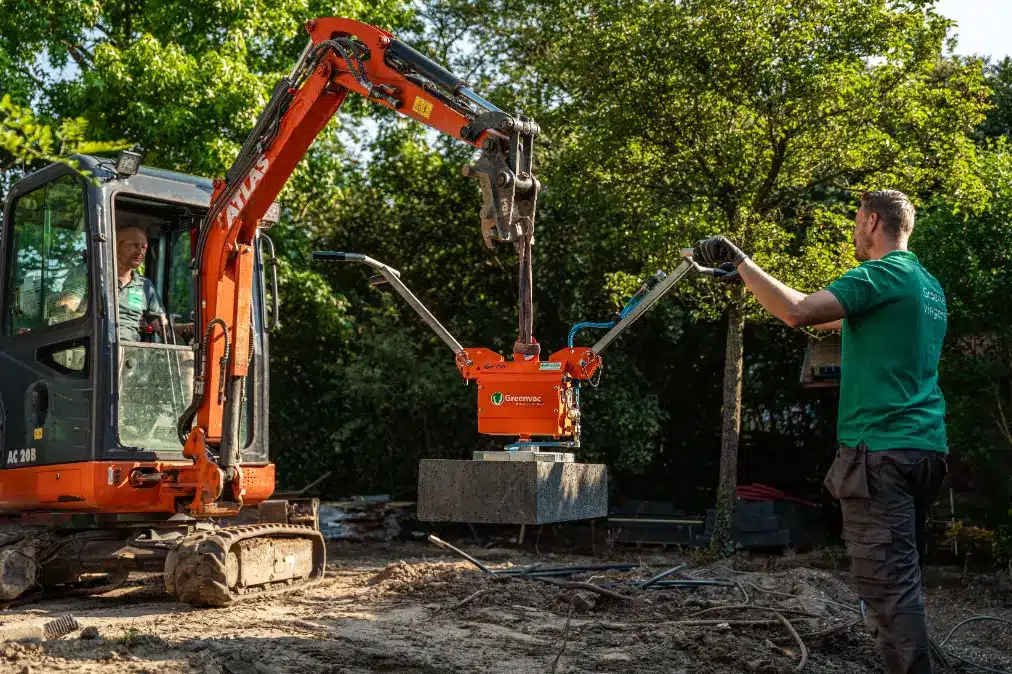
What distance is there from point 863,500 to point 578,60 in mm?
8918

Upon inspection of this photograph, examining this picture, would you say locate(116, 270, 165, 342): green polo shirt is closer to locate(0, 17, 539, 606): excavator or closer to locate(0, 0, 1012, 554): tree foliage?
locate(0, 17, 539, 606): excavator

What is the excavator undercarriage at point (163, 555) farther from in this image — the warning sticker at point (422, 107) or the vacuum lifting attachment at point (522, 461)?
the warning sticker at point (422, 107)

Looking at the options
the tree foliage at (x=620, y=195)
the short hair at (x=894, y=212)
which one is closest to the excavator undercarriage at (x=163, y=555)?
the tree foliage at (x=620, y=195)

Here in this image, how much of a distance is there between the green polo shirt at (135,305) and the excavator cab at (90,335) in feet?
0.09

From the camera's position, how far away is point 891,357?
392 cm

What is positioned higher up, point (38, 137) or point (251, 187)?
point (251, 187)

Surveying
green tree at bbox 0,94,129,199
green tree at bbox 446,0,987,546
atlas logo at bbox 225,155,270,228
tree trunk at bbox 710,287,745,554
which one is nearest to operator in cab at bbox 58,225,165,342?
atlas logo at bbox 225,155,270,228

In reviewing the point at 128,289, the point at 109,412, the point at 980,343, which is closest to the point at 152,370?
the point at 109,412

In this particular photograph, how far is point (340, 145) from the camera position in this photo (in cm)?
1688

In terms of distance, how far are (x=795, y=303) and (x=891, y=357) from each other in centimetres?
43

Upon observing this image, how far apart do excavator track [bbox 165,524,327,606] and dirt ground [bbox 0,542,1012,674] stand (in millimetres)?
125

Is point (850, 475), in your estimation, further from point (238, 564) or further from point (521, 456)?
point (238, 564)

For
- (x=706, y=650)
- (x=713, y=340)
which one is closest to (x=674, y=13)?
(x=713, y=340)

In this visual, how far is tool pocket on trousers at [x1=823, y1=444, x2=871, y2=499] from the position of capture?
12.6 feet
